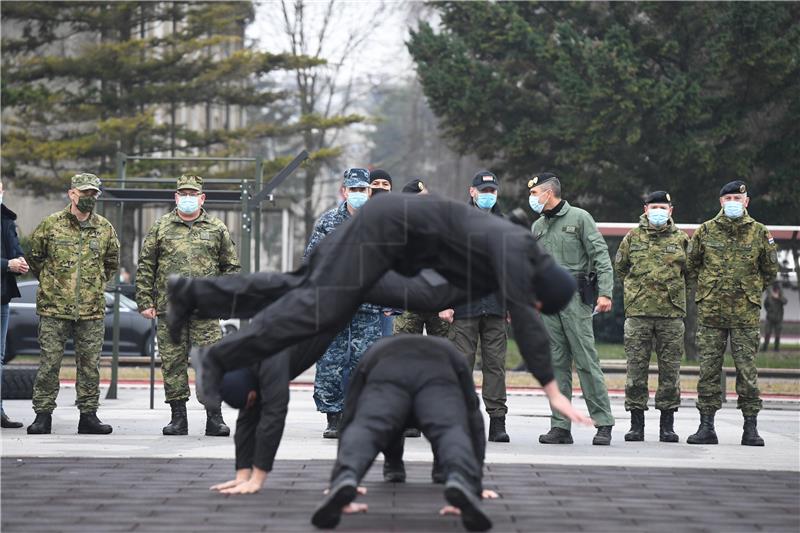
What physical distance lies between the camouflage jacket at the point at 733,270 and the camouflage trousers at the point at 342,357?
2775 mm

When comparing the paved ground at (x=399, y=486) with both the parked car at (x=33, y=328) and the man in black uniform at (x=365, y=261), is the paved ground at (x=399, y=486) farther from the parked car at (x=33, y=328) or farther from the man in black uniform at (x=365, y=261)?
the parked car at (x=33, y=328)

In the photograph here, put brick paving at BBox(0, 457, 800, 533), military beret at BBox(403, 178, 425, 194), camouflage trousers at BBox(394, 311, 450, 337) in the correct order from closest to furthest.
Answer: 1. brick paving at BBox(0, 457, 800, 533)
2. camouflage trousers at BBox(394, 311, 450, 337)
3. military beret at BBox(403, 178, 425, 194)

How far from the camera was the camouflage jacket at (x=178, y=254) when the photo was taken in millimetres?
11109

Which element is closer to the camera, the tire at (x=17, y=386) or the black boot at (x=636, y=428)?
the black boot at (x=636, y=428)

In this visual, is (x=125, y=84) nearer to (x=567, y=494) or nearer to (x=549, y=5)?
(x=549, y=5)

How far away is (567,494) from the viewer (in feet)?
25.2

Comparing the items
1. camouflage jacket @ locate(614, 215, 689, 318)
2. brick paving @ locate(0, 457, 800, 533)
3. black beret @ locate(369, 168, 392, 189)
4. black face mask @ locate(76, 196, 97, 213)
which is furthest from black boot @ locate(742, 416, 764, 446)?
black face mask @ locate(76, 196, 97, 213)

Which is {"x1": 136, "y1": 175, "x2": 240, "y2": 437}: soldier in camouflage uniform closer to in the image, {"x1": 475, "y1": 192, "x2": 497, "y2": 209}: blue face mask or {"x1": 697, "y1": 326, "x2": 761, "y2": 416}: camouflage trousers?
{"x1": 475, "y1": 192, "x2": 497, "y2": 209}: blue face mask

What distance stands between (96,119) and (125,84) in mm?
1243

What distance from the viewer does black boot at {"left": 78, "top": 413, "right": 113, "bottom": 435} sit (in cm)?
1088

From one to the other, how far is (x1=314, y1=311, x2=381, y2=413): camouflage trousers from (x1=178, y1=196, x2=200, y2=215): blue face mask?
1663 mm

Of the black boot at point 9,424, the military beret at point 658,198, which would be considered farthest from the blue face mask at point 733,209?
the black boot at point 9,424

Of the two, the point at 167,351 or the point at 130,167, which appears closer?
the point at 167,351

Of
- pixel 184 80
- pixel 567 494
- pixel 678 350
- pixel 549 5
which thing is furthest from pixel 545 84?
pixel 567 494
